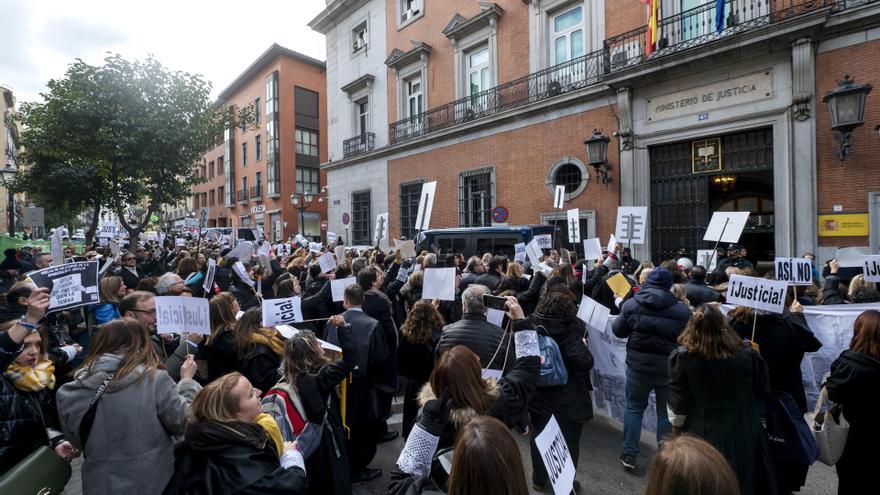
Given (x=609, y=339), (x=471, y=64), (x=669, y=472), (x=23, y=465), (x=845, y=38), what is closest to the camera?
(x=669, y=472)

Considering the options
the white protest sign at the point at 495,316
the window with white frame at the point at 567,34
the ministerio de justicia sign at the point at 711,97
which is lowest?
the white protest sign at the point at 495,316

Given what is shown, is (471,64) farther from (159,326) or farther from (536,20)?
(159,326)

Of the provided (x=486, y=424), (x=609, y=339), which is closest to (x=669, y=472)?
(x=486, y=424)

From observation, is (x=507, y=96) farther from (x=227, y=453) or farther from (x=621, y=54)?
(x=227, y=453)

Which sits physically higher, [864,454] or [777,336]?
[777,336]

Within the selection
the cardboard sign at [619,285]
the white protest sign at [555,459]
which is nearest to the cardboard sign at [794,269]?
the cardboard sign at [619,285]

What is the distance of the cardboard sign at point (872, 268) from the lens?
16.2ft

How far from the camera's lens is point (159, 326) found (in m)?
3.52

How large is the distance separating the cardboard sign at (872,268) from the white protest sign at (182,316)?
21.8ft

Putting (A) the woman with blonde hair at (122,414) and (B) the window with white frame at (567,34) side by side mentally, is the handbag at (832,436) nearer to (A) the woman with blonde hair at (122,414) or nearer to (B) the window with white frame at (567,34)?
(A) the woman with blonde hair at (122,414)

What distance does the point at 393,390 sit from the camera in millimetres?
4328

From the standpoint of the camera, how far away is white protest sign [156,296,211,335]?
349 cm

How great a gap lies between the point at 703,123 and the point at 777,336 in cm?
957

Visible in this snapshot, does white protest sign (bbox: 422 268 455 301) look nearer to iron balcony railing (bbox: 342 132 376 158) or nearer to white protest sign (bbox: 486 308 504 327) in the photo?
white protest sign (bbox: 486 308 504 327)
